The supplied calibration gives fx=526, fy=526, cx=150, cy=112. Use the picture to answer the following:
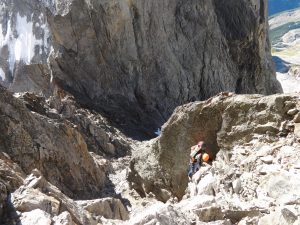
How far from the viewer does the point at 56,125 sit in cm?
3381

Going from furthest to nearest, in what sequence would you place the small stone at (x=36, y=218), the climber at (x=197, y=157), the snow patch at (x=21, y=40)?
the snow patch at (x=21, y=40) → the climber at (x=197, y=157) → the small stone at (x=36, y=218)

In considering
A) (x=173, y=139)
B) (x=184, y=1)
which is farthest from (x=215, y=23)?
(x=173, y=139)

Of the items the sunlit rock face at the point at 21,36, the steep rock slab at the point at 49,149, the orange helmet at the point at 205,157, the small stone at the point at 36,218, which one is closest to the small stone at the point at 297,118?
the orange helmet at the point at 205,157

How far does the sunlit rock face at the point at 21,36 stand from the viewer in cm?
7300

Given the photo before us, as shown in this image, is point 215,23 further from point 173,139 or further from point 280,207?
point 280,207

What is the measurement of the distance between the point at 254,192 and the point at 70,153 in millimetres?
19663

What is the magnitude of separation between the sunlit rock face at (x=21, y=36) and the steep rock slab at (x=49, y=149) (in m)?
38.9

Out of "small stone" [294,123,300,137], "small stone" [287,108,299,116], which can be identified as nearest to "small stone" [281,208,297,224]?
"small stone" [294,123,300,137]

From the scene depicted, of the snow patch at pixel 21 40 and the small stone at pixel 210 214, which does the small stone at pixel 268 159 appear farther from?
the snow patch at pixel 21 40

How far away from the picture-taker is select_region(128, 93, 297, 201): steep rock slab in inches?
750

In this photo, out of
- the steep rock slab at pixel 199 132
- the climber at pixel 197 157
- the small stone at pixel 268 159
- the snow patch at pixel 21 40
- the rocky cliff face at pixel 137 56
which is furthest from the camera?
the snow patch at pixel 21 40

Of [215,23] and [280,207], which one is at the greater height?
[215,23]

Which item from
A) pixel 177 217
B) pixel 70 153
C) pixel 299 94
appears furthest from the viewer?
pixel 70 153

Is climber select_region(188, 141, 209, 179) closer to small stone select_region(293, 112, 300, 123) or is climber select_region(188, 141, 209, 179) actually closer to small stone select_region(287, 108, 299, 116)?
small stone select_region(287, 108, 299, 116)
